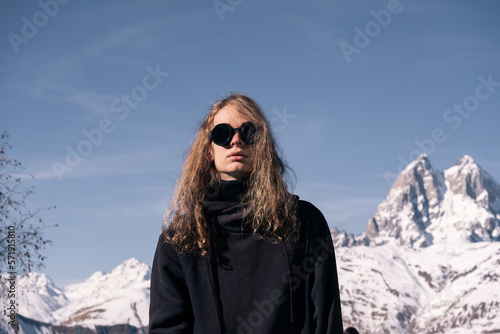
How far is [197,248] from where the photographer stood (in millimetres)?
5562

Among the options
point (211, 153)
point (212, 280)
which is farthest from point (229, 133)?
point (212, 280)

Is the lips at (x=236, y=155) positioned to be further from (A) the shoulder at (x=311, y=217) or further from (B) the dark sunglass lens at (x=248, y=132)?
(A) the shoulder at (x=311, y=217)

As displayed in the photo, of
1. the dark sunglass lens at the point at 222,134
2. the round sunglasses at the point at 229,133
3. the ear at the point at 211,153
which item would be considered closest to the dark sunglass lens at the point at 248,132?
the round sunglasses at the point at 229,133

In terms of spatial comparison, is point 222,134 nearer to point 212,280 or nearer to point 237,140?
point 237,140

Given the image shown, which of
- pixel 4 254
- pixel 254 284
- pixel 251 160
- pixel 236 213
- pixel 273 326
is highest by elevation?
pixel 4 254

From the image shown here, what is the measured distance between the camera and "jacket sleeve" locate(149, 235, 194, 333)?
17.9ft

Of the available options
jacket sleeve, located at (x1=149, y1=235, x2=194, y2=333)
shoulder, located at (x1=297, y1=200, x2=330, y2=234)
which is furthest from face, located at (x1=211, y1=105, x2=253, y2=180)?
jacket sleeve, located at (x1=149, y1=235, x2=194, y2=333)

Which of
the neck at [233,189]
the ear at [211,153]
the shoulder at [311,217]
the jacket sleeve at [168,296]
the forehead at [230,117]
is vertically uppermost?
the forehead at [230,117]

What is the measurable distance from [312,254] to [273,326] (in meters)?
0.68

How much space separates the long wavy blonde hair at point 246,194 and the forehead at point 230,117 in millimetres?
33

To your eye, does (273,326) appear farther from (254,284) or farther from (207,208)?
(207,208)

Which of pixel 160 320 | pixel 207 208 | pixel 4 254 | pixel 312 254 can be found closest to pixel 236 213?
pixel 207 208

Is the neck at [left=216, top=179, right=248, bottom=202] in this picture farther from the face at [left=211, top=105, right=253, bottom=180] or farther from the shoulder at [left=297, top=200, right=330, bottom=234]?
the shoulder at [left=297, top=200, right=330, bottom=234]

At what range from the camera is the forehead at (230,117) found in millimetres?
5824
